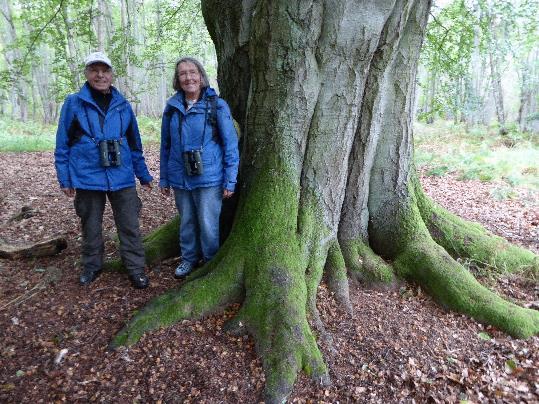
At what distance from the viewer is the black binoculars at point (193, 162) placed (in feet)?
11.8

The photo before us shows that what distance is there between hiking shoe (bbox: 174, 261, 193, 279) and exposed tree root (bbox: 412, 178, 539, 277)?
2843 mm

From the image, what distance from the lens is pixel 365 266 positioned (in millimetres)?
4184

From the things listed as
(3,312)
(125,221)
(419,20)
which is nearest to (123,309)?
(125,221)

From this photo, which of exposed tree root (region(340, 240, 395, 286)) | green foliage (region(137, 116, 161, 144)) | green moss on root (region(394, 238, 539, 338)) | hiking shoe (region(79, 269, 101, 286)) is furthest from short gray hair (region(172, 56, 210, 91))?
green foliage (region(137, 116, 161, 144))

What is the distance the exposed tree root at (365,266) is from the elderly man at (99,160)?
2184mm

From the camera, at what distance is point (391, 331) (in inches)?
136

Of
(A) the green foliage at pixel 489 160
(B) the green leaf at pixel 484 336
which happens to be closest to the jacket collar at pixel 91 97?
(B) the green leaf at pixel 484 336

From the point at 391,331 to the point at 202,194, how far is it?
7.19 ft

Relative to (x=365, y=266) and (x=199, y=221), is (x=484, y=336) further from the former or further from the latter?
(x=199, y=221)

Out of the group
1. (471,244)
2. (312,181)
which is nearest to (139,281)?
(312,181)

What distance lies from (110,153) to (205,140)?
926 mm

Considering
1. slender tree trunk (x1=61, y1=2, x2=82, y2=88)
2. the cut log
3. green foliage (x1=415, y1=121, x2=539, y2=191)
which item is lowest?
the cut log

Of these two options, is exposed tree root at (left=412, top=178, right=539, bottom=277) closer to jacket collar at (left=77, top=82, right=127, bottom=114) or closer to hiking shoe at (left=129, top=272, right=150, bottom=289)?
hiking shoe at (left=129, top=272, right=150, bottom=289)

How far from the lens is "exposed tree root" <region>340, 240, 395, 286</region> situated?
4137 millimetres
